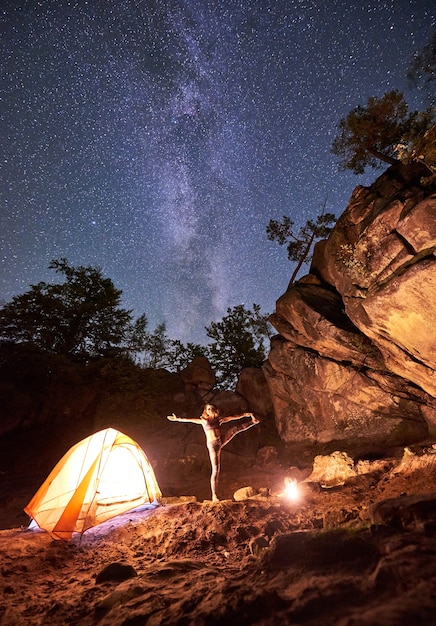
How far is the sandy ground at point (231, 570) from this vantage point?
2143mm

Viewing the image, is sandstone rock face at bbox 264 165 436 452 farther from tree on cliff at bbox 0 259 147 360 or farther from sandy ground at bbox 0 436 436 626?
tree on cliff at bbox 0 259 147 360

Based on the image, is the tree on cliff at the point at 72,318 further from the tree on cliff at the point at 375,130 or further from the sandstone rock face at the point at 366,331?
the tree on cliff at the point at 375,130

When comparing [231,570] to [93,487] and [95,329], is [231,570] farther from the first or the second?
[95,329]

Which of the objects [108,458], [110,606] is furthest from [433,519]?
[108,458]

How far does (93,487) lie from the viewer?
20.7 ft

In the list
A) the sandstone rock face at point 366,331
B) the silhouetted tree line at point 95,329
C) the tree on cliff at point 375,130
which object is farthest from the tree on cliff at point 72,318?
the tree on cliff at point 375,130

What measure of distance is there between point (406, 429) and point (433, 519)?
12034 millimetres

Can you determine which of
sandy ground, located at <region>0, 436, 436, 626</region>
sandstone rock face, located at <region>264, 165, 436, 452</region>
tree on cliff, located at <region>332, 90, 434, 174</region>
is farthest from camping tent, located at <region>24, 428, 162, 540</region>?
tree on cliff, located at <region>332, 90, 434, 174</region>

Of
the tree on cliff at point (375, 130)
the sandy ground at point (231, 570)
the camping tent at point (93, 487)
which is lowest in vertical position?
the sandy ground at point (231, 570)

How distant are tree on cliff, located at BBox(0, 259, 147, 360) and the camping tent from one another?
12.4 meters

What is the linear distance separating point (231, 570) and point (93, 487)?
162 inches

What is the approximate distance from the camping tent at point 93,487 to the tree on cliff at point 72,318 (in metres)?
12.4

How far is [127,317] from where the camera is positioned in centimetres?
1984

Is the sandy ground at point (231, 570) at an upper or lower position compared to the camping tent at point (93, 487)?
lower
